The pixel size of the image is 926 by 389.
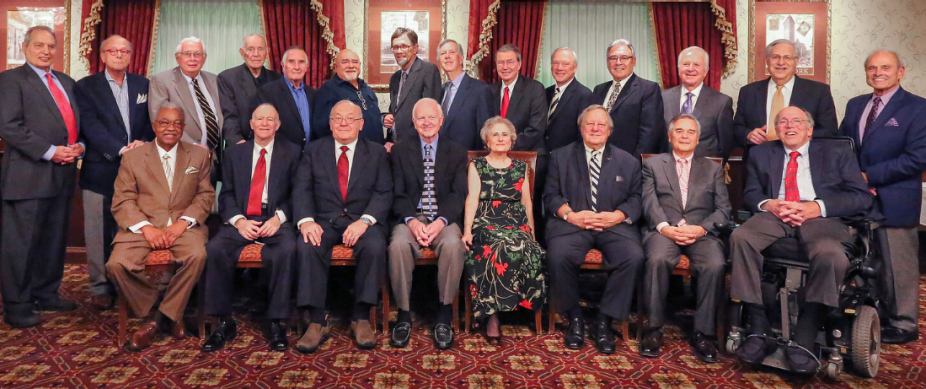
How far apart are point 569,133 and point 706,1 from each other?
2767 mm

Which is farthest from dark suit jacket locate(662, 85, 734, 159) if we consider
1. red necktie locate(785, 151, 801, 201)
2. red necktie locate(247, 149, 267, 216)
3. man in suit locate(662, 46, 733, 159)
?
red necktie locate(247, 149, 267, 216)

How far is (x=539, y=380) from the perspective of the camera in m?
2.91

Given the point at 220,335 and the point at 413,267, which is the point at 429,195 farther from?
the point at 220,335

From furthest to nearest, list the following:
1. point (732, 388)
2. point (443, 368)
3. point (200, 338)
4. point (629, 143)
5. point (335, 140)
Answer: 1. point (629, 143)
2. point (335, 140)
3. point (200, 338)
4. point (443, 368)
5. point (732, 388)

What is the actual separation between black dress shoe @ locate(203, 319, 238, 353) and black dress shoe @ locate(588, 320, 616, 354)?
1.98 metres

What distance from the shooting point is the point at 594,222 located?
3.65 m

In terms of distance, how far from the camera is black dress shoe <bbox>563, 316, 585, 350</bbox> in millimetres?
3375

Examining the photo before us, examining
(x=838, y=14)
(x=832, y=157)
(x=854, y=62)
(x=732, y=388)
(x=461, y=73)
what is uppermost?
(x=838, y=14)

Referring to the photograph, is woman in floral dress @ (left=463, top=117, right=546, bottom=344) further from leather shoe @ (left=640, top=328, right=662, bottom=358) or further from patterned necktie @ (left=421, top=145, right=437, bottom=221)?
leather shoe @ (left=640, top=328, right=662, bottom=358)

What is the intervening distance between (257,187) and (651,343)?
2.36 metres

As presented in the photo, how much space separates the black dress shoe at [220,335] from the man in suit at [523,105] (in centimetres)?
209

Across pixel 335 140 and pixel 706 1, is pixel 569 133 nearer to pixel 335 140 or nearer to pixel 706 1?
pixel 335 140

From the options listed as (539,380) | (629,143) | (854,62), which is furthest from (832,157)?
(854,62)

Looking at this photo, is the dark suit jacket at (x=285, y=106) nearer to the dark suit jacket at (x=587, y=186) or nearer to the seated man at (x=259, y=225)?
the seated man at (x=259, y=225)
